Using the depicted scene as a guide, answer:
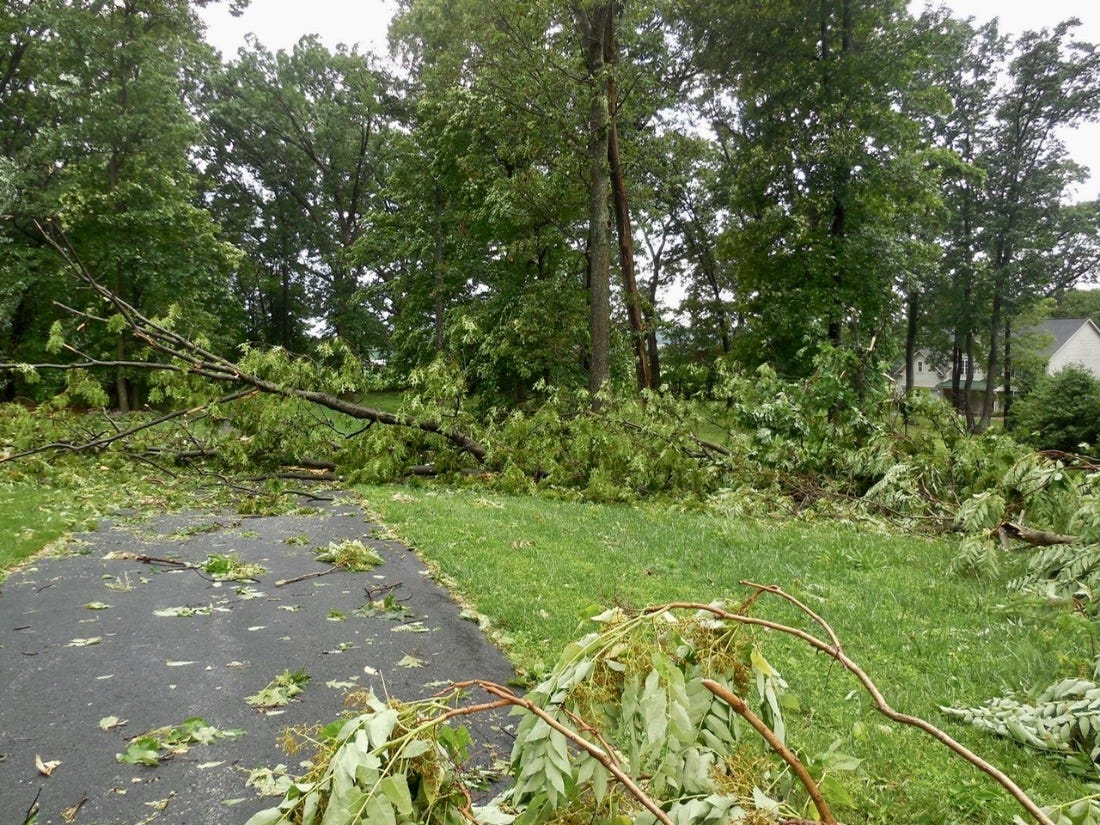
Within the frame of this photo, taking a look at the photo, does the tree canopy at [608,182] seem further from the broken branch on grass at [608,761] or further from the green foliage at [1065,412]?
the broken branch on grass at [608,761]

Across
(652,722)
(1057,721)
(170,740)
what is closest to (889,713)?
(652,722)

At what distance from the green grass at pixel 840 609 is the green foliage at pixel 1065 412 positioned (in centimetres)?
1634

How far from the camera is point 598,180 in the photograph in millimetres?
12641

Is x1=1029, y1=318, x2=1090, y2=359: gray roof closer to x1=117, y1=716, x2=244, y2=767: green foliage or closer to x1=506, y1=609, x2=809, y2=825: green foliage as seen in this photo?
x1=506, y1=609, x2=809, y2=825: green foliage

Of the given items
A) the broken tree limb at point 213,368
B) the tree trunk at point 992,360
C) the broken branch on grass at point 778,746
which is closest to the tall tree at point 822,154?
the broken tree limb at point 213,368

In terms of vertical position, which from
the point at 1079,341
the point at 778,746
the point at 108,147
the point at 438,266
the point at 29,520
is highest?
the point at 108,147

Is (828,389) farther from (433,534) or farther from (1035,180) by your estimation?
(1035,180)

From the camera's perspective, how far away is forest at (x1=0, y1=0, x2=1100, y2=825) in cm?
234

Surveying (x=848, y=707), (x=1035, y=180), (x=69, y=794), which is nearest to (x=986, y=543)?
(x=848, y=707)

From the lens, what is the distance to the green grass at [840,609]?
2.44 metres

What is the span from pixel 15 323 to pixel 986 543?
82.7 feet

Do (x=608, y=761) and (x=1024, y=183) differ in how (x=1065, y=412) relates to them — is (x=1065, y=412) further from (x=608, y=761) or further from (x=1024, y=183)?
(x=608, y=761)

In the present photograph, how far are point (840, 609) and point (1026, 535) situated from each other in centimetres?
182

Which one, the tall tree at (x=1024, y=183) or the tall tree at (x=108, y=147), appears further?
the tall tree at (x=1024, y=183)
